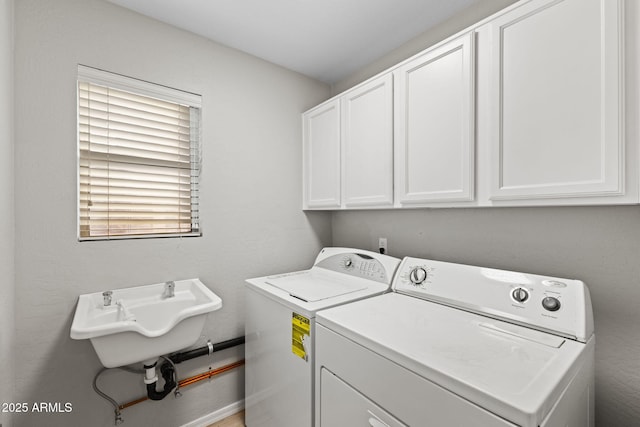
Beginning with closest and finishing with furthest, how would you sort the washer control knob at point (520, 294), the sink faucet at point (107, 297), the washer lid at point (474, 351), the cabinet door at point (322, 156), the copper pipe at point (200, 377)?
the washer lid at point (474, 351) → the washer control knob at point (520, 294) → the sink faucet at point (107, 297) → the copper pipe at point (200, 377) → the cabinet door at point (322, 156)

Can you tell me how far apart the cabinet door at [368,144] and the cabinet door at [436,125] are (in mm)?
65

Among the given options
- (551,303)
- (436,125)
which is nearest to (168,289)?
(436,125)

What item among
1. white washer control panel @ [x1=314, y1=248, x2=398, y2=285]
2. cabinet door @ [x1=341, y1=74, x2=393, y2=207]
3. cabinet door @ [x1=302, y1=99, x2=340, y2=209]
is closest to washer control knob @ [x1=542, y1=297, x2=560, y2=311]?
white washer control panel @ [x1=314, y1=248, x2=398, y2=285]

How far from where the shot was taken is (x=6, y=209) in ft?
3.72

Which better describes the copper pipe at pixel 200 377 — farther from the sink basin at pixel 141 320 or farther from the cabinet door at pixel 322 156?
the cabinet door at pixel 322 156

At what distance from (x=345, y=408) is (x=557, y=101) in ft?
4.52


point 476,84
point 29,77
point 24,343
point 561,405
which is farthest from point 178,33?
point 561,405

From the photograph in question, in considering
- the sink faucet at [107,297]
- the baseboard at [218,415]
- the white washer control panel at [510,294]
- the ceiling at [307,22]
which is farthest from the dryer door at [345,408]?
the ceiling at [307,22]

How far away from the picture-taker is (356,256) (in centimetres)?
185

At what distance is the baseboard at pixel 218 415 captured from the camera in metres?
1.77

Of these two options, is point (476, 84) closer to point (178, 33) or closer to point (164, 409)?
point (178, 33)

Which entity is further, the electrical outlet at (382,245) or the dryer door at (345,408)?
the electrical outlet at (382,245)

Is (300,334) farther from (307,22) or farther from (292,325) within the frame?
(307,22)

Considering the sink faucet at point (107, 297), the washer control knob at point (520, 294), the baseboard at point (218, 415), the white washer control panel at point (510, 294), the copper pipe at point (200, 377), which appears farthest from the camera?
the baseboard at point (218, 415)
